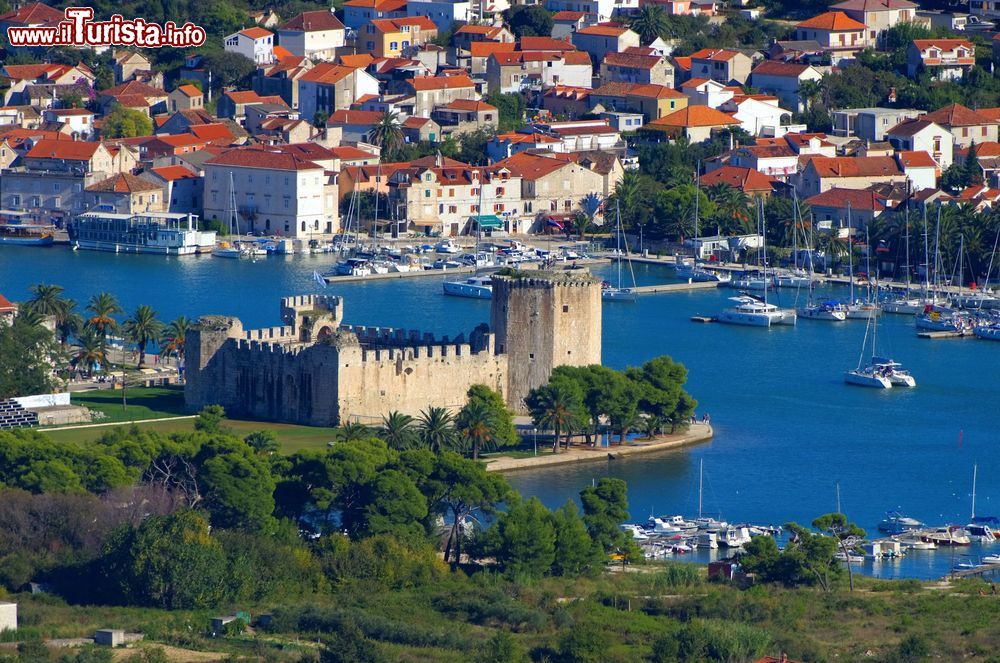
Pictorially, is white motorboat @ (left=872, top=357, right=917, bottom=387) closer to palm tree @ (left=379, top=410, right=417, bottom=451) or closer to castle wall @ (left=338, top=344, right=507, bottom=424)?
castle wall @ (left=338, top=344, right=507, bottom=424)

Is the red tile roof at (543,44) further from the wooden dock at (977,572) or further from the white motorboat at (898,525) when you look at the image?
the wooden dock at (977,572)

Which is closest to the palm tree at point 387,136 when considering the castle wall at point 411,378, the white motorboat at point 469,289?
the white motorboat at point 469,289

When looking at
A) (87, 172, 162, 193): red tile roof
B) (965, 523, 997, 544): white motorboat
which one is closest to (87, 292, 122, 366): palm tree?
(965, 523, 997, 544): white motorboat

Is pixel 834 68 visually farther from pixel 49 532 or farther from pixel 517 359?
pixel 49 532

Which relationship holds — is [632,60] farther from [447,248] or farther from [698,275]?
[698,275]

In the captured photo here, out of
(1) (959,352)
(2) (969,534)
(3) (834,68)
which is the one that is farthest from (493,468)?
(3) (834,68)

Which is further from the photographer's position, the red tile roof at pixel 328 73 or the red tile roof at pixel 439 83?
the red tile roof at pixel 328 73
